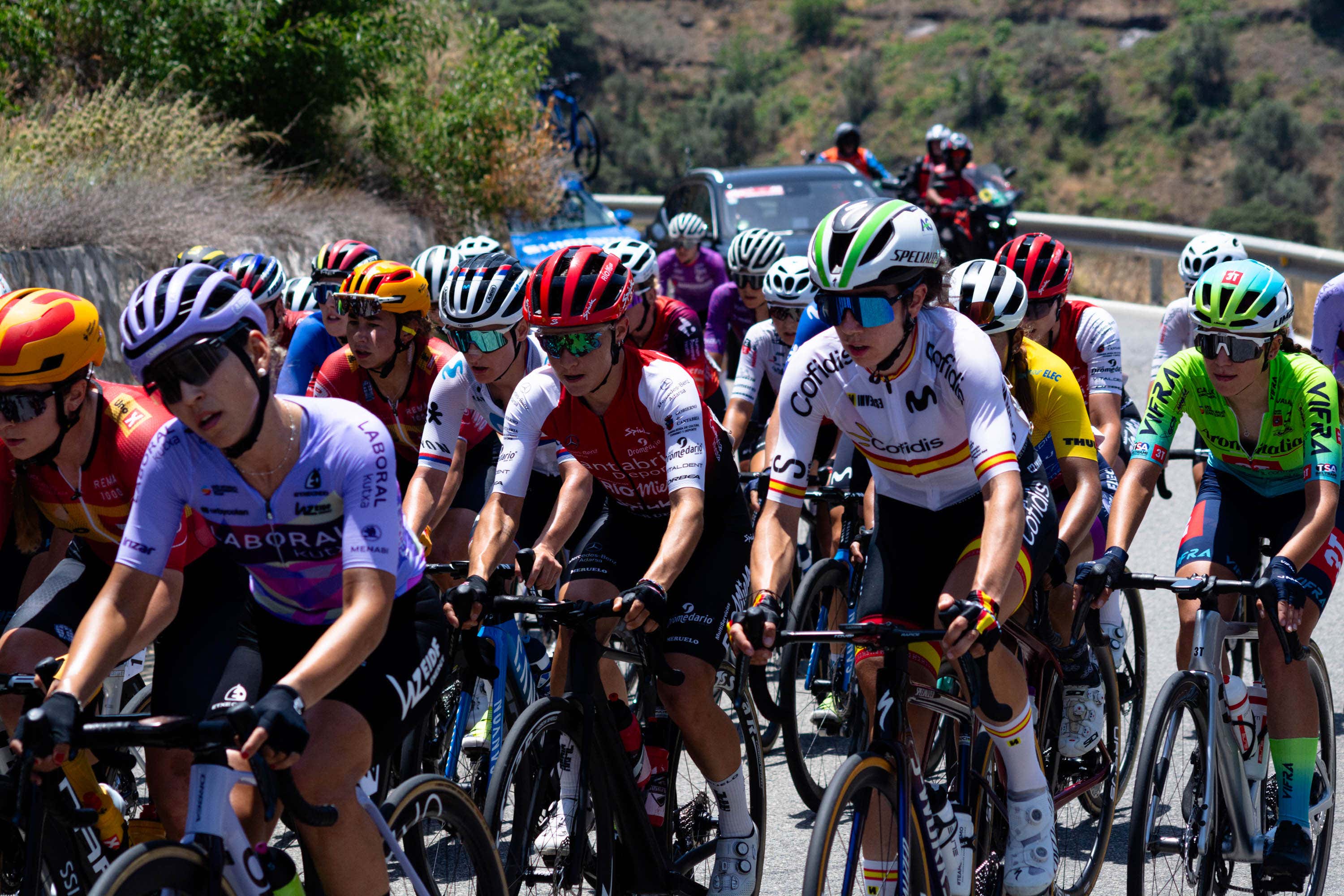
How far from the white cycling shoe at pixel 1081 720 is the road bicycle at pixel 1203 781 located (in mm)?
648

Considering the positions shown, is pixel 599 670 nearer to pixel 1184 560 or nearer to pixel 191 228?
pixel 1184 560

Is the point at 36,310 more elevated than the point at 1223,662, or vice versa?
the point at 36,310

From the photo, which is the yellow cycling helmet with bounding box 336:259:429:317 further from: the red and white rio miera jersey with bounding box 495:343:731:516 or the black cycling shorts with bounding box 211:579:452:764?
the black cycling shorts with bounding box 211:579:452:764

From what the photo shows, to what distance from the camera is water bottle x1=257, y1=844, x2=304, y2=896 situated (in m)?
3.37

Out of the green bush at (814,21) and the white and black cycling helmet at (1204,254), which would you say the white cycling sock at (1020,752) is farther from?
the green bush at (814,21)

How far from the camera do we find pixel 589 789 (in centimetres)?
436

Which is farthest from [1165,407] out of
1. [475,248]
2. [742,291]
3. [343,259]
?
[742,291]

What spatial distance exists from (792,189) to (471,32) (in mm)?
6821

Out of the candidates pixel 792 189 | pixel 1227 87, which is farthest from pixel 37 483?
pixel 1227 87

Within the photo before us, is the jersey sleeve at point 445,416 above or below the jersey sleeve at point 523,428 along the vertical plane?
below

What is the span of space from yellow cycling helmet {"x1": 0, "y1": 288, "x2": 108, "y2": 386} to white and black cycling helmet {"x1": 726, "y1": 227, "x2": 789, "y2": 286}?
19.9 feet

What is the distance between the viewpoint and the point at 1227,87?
1758 inches

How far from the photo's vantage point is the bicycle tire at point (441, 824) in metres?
3.73

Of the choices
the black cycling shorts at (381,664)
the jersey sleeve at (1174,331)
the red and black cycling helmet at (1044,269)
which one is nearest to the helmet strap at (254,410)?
the black cycling shorts at (381,664)
